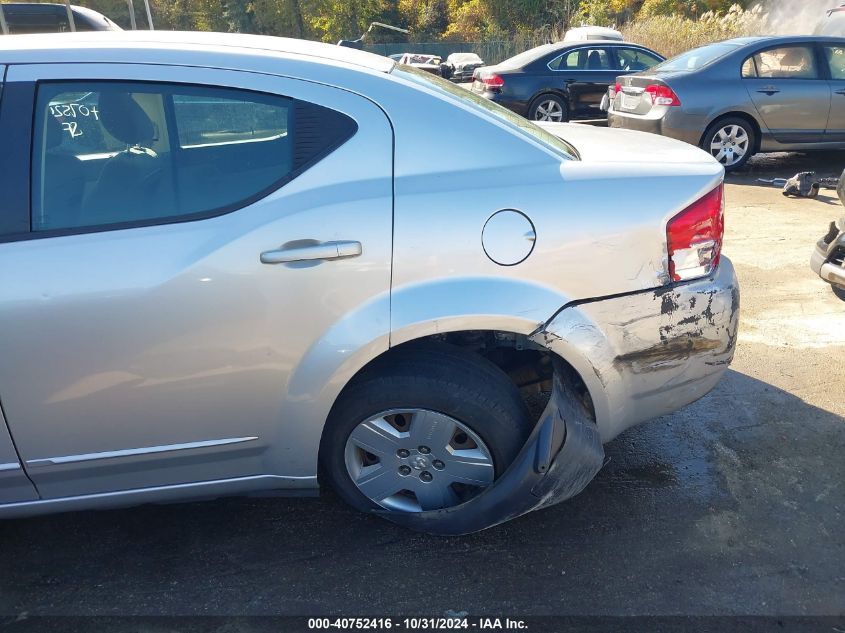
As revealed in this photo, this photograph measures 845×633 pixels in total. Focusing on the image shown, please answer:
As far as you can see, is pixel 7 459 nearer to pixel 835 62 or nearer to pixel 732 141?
pixel 732 141

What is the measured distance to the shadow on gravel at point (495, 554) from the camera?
2277mm

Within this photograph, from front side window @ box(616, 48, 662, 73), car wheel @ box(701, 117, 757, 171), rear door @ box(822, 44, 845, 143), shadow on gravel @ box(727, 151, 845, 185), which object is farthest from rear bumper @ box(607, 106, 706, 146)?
front side window @ box(616, 48, 662, 73)

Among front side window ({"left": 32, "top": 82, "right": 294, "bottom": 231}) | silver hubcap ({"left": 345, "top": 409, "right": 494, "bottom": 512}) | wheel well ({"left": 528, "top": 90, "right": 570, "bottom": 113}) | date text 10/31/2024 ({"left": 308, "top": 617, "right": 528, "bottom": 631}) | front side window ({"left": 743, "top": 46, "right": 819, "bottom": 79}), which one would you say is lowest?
date text 10/31/2024 ({"left": 308, "top": 617, "right": 528, "bottom": 631})

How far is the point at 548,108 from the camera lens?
35.6 ft

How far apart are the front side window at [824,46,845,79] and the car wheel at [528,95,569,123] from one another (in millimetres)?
3797

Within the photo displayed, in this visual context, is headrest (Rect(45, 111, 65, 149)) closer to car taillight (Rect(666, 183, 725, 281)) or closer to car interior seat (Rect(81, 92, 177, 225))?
car interior seat (Rect(81, 92, 177, 225))

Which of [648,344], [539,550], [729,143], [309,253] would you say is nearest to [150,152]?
[309,253]

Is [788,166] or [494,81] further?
[494,81]

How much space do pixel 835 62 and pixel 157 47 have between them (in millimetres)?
8467

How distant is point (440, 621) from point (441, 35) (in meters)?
47.5

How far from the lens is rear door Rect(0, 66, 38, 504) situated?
2.11 m

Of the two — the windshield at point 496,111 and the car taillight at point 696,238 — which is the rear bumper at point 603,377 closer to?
the car taillight at point 696,238

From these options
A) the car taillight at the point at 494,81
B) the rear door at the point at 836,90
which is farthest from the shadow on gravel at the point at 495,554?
the car taillight at the point at 494,81

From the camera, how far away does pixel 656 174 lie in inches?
93.4
